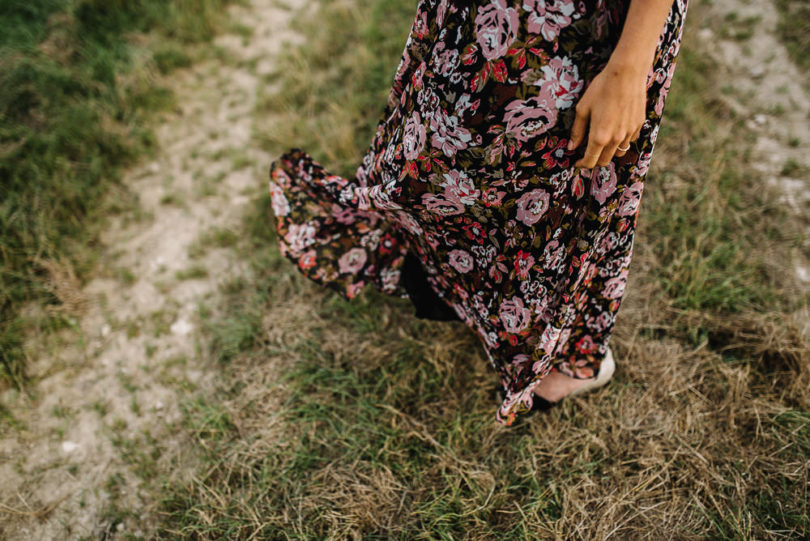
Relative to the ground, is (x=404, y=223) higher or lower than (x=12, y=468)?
higher

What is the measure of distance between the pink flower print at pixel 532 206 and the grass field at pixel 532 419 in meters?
0.83

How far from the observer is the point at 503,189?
1.16m

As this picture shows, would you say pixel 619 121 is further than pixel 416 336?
No

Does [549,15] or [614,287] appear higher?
[549,15]

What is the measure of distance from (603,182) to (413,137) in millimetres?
495

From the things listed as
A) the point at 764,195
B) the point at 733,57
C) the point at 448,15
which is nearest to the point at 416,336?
the point at 448,15

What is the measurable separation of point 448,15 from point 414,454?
1391 millimetres

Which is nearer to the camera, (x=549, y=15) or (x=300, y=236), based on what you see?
(x=549, y=15)

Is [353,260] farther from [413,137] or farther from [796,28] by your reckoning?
[796,28]

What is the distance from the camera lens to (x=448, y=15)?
107 cm

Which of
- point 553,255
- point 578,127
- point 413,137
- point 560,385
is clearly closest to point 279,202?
point 413,137

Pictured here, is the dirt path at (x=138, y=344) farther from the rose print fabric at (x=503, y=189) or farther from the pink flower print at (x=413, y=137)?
the pink flower print at (x=413, y=137)

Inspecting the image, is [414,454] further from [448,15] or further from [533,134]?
[448,15]

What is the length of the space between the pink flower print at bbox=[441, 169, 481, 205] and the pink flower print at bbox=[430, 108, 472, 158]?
0.17 feet
